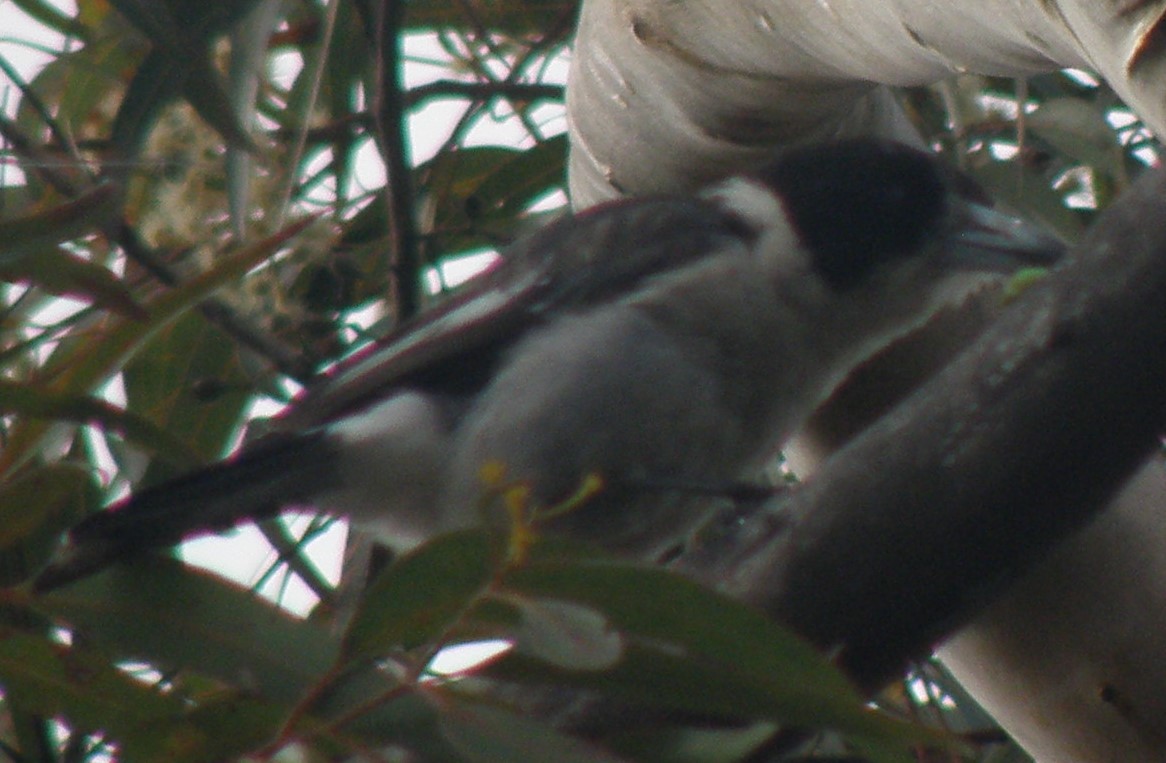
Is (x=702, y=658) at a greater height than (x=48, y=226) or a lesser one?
lesser

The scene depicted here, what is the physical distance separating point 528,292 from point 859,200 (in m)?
0.35

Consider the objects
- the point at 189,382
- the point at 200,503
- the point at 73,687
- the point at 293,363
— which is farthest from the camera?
the point at 189,382

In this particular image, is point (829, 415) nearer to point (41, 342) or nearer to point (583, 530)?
point (583, 530)

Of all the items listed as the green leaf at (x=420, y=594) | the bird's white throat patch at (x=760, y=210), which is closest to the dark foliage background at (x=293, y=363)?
the green leaf at (x=420, y=594)

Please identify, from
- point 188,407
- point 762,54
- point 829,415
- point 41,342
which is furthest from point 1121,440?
point 188,407

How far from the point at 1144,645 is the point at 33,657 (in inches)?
28.4

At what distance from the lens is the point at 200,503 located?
112 cm

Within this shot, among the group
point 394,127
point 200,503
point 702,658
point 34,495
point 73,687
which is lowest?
point 702,658

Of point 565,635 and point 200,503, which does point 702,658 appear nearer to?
point 565,635

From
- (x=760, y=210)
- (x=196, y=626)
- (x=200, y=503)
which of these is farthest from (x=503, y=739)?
(x=760, y=210)

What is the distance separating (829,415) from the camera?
1425mm

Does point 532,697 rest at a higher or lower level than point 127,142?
lower

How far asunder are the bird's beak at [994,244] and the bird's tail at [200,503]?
67cm

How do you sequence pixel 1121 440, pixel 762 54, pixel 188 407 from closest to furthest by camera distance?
pixel 1121 440
pixel 762 54
pixel 188 407
